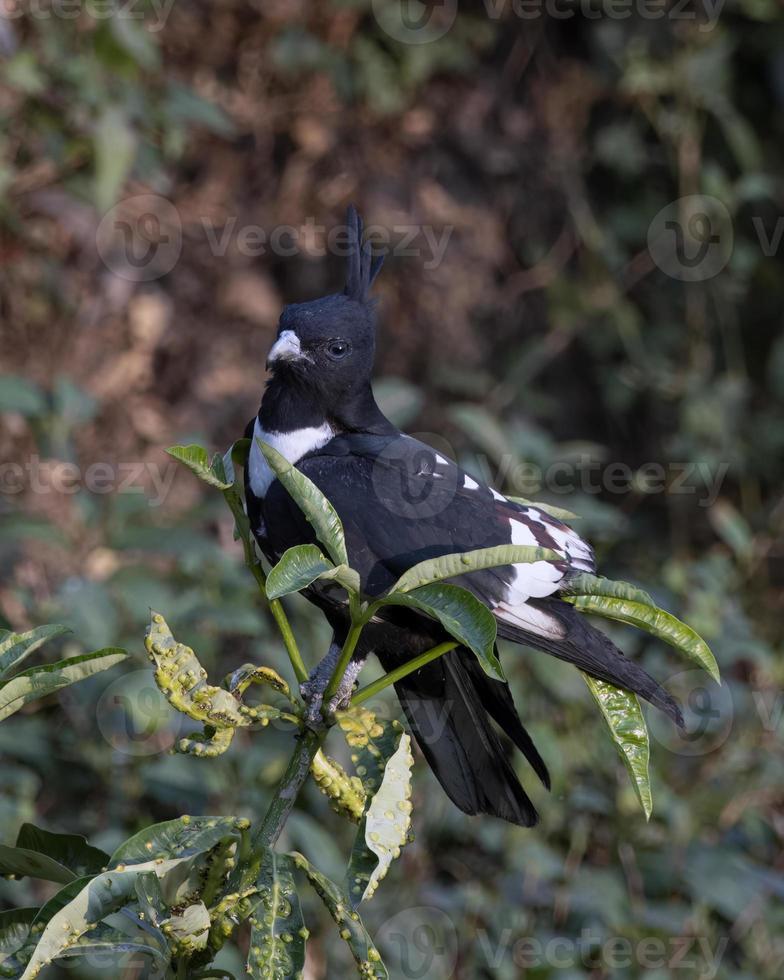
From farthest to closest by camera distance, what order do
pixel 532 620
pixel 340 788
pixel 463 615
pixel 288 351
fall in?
1. pixel 288 351
2. pixel 532 620
3. pixel 340 788
4. pixel 463 615

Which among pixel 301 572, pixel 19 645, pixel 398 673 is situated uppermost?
pixel 301 572

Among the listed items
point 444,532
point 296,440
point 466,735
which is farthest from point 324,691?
point 296,440

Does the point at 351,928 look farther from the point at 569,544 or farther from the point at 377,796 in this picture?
the point at 569,544

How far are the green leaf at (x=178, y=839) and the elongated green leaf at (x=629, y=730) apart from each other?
459 millimetres

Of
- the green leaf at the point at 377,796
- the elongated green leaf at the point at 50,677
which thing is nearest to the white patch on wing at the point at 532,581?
the green leaf at the point at 377,796

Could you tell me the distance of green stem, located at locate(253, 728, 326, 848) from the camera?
1.39 meters

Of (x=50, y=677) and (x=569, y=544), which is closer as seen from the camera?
(x=50, y=677)

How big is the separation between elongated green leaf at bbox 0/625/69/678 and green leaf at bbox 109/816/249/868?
248 millimetres

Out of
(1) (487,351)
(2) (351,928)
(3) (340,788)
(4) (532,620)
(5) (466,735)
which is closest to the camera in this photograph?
(2) (351,928)

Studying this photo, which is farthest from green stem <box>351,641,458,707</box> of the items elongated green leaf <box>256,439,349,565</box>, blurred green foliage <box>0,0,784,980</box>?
blurred green foliage <box>0,0,784,980</box>

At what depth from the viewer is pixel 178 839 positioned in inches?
54.8

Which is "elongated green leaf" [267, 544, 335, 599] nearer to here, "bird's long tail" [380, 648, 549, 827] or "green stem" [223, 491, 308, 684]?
"green stem" [223, 491, 308, 684]

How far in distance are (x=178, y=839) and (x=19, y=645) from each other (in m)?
0.30

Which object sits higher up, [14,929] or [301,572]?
[301,572]
